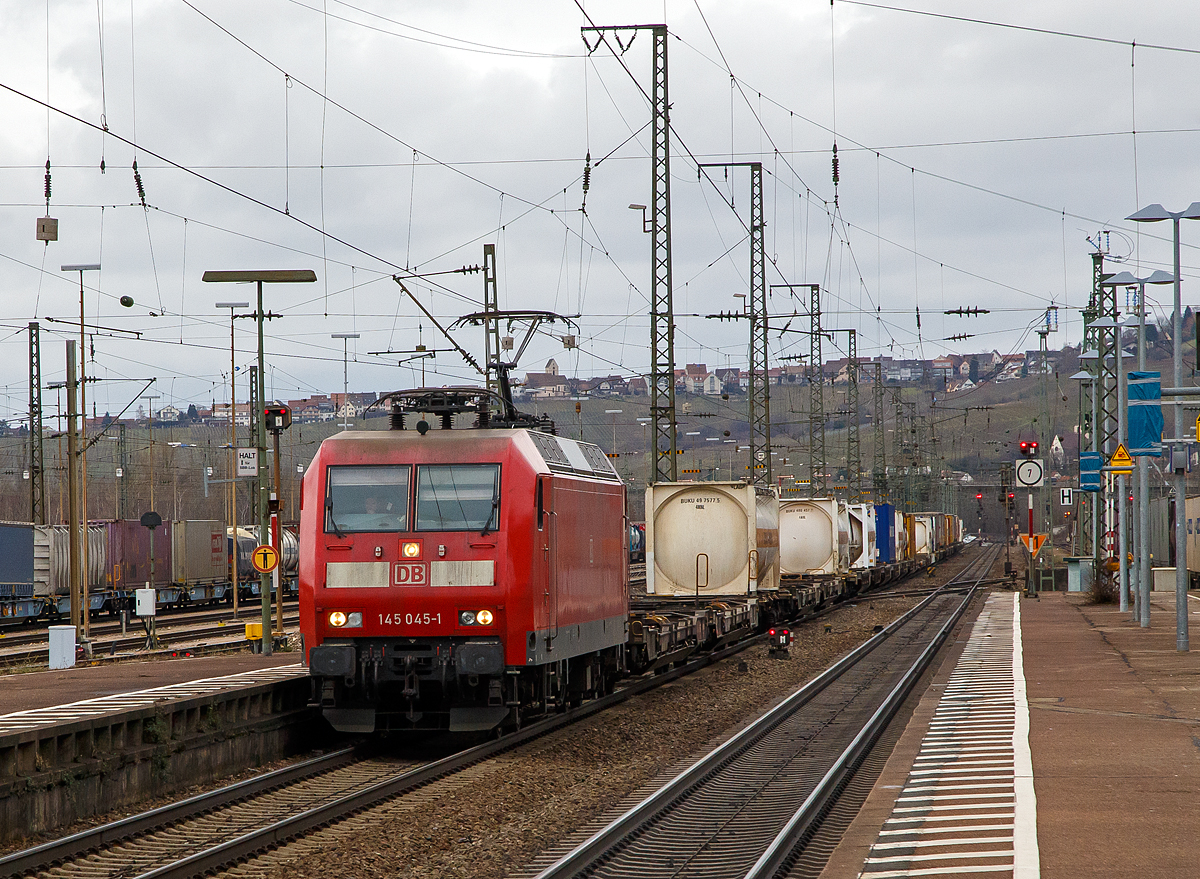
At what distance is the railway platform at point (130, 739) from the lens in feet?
36.7

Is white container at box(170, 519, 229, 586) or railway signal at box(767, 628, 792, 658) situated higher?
white container at box(170, 519, 229, 586)

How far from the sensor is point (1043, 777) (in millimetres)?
11812

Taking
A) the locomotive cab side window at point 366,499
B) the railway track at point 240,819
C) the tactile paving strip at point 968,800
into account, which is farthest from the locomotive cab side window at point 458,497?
the tactile paving strip at point 968,800

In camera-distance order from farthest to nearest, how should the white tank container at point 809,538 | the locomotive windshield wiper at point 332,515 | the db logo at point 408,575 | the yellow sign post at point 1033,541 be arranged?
1. the white tank container at point 809,538
2. the yellow sign post at point 1033,541
3. the locomotive windshield wiper at point 332,515
4. the db logo at point 408,575

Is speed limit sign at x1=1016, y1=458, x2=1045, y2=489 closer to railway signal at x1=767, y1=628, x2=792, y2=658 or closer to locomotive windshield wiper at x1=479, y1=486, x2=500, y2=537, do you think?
railway signal at x1=767, y1=628, x2=792, y2=658

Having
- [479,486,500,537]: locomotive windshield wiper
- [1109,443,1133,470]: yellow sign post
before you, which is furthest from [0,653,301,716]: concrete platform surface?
[1109,443,1133,470]: yellow sign post

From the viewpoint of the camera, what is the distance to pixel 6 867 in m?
9.42

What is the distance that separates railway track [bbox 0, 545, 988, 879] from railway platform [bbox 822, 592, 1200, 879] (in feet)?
14.4

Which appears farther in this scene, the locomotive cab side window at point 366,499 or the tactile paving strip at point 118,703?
the locomotive cab side window at point 366,499

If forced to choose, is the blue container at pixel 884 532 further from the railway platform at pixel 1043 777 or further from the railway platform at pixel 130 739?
the railway platform at pixel 130 739

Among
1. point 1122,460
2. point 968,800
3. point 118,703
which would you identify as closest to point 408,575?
point 118,703

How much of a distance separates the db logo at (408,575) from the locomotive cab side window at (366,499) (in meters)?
0.43

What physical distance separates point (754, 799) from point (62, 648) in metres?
17.5

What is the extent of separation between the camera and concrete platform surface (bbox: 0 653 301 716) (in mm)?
16844
